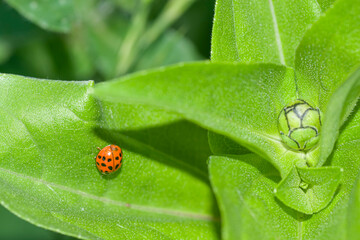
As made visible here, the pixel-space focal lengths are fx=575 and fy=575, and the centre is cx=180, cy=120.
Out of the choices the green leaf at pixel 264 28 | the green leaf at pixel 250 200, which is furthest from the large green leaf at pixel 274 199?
the green leaf at pixel 264 28

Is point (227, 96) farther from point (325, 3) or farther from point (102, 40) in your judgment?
point (102, 40)

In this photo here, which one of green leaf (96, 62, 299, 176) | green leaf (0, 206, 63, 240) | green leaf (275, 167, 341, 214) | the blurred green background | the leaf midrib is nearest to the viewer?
green leaf (96, 62, 299, 176)

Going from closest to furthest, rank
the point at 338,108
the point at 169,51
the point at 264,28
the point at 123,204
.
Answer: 1. the point at 338,108
2. the point at 264,28
3. the point at 123,204
4. the point at 169,51

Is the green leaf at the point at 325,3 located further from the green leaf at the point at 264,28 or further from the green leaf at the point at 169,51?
the green leaf at the point at 169,51

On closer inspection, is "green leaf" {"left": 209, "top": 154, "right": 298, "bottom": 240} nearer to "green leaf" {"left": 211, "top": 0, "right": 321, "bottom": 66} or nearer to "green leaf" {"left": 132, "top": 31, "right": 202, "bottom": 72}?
"green leaf" {"left": 211, "top": 0, "right": 321, "bottom": 66}

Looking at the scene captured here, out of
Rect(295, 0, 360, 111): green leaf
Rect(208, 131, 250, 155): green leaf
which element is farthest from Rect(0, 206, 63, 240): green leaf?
Rect(295, 0, 360, 111): green leaf

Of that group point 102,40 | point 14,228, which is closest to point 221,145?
point 102,40

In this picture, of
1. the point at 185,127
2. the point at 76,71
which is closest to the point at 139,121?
the point at 185,127

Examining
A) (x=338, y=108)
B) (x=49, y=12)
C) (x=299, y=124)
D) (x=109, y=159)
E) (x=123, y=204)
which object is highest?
(x=338, y=108)
